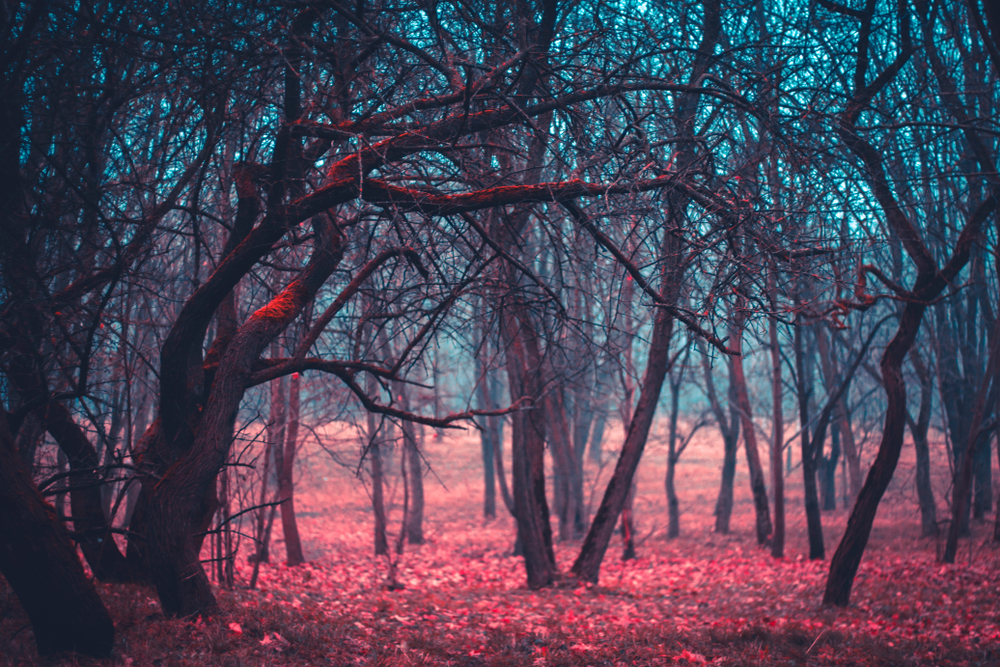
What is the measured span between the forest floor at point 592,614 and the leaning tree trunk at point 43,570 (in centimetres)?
22

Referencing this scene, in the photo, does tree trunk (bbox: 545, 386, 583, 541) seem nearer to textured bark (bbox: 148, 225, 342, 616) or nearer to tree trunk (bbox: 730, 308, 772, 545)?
tree trunk (bbox: 730, 308, 772, 545)

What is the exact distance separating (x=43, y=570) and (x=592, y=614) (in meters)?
5.86

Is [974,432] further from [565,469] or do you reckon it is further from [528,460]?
[565,469]

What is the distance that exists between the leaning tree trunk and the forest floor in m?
0.22

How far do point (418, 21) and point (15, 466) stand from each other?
18.9 feet

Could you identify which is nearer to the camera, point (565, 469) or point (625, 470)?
point (625, 470)

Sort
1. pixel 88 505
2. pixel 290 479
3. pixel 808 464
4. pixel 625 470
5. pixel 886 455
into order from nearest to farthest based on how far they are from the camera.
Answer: pixel 88 505 < pixel 886 455 < pixel 625 470 < pixel 290 479 < pixel 808 464

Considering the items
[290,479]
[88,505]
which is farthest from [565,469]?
[88,505]

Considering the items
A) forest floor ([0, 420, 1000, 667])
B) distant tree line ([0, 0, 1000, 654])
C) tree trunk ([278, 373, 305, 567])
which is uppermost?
distant tree line ([0, 0, 1000, 654])

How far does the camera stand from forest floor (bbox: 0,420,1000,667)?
5.28m

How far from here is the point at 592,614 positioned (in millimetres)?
7750

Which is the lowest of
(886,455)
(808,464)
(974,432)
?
(808,464)

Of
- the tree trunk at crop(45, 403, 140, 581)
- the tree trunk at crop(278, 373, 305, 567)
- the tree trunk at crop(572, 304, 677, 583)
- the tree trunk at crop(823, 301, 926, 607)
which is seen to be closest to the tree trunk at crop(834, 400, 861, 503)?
the tree trunk at crop(572, 304, 677, 583)

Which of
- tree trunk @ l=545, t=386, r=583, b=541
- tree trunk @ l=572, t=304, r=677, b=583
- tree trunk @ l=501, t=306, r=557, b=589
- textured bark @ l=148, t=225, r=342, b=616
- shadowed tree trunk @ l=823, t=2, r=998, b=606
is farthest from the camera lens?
tree trunk @ l=545, t=386, r=583, b=541
